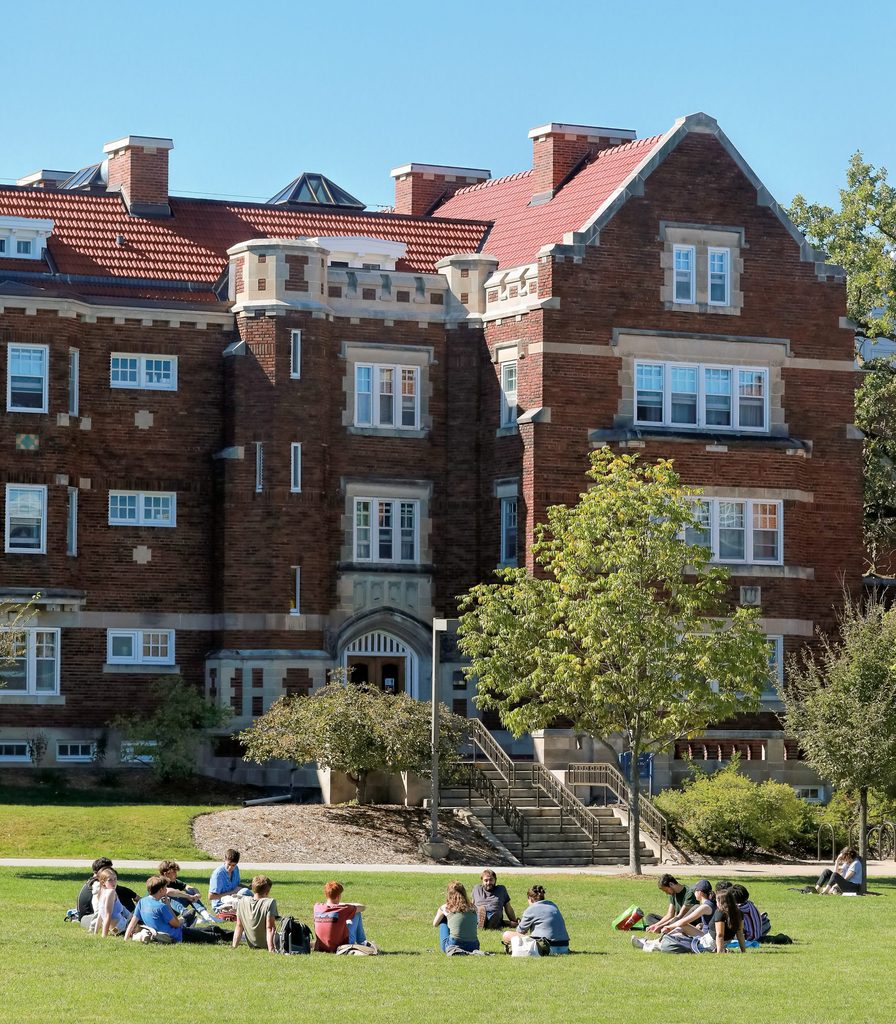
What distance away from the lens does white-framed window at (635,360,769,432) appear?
51094mm

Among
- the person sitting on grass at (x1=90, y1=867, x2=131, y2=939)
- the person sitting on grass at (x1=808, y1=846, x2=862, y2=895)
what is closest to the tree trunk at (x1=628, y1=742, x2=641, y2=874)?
the person sitting on grass at (x1=808, y1=846, x2=862, y2=895)

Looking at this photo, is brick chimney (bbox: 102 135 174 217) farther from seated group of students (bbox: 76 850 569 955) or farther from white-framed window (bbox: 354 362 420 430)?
seated group of students (bbox: 76 850 569 955)

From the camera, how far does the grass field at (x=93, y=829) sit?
4012cm

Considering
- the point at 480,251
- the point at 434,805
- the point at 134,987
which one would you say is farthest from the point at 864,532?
the point at 134,987

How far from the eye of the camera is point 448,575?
52.2 metres

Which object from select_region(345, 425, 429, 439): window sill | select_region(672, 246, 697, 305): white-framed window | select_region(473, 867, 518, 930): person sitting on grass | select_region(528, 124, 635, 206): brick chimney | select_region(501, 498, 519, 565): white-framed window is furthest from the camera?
select_region(528, 124, 635, 206): brick chimney

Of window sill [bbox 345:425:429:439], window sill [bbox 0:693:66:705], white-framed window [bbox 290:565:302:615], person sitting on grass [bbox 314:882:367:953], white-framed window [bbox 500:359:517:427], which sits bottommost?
person sitting on grass [bbox 314:882:367:953]

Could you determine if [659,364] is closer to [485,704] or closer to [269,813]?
[485,704]

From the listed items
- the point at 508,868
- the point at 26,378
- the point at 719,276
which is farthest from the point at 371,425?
the point at 508,868

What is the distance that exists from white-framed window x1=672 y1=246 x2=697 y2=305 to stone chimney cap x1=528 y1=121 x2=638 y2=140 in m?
6.36

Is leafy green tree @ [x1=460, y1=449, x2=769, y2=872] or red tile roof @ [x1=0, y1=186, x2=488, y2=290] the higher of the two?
red tile roof @ [x1=0, y1=186, x2=488, y2=290]

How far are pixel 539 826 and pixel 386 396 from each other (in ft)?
40.7

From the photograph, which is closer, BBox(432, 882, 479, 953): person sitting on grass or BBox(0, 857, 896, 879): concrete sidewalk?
BBox(432, 882, 479, 953): person sitting on grass

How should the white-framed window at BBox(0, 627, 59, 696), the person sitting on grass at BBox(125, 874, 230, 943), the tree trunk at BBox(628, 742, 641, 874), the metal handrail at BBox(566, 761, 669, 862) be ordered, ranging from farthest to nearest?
1. the white-framed window at BBox(0, 627, 59, 696)
2. the metal handrail at BBox(566, 761, 669, 862)
3. the tree trunk at BBox(628, 742, 641, 874)
4. the person sitting on grass at BBox(125, 874, 230, 943)
